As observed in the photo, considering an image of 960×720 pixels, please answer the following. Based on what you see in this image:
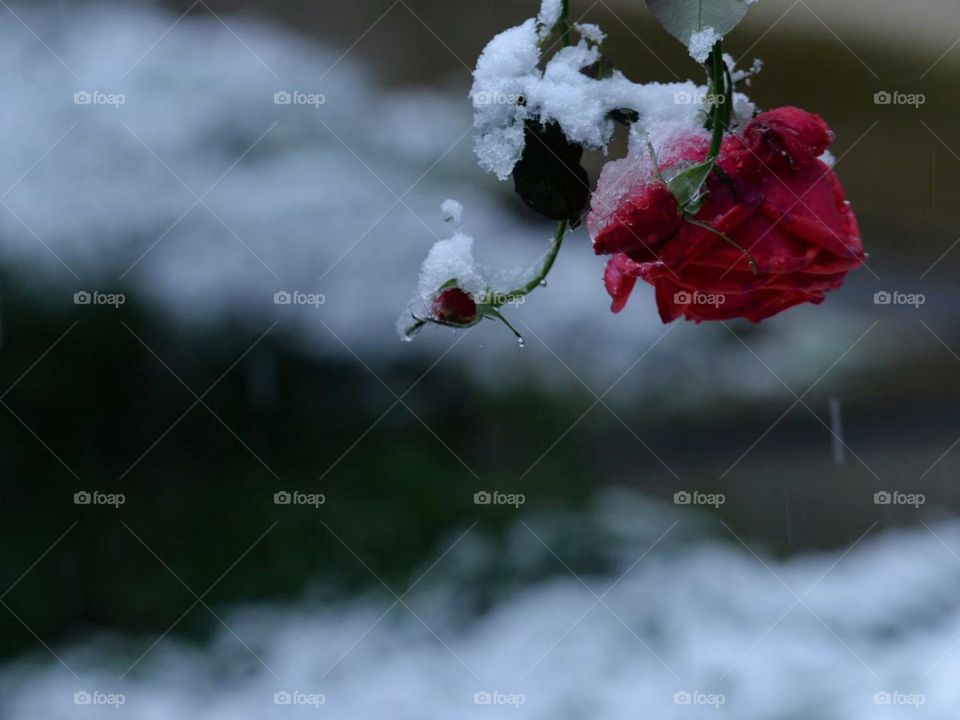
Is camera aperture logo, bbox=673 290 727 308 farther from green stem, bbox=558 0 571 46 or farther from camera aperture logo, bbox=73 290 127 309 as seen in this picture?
camera aperture logo, bbox=73 290 127 309

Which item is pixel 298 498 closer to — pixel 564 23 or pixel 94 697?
pixel 94 697

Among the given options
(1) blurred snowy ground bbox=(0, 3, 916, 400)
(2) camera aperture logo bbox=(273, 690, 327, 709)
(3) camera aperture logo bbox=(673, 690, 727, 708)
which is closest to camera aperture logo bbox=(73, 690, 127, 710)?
(2) camera aperture logo bbox=(273, 690, 327, 709)

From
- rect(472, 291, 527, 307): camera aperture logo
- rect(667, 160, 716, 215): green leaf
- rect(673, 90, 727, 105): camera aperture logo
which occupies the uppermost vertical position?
rect(673, 90, 727, 105): camera aperture logo

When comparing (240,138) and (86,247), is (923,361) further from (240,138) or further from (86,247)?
(86,247)

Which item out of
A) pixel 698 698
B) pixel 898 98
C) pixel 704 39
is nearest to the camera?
pixel 704 39

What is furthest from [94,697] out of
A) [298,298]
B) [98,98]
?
[98,98]

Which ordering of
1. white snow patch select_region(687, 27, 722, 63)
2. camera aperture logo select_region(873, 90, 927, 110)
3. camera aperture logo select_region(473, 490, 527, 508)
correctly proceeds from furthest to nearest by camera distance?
camera aperture logo select_region(473, 490, 527, 508), camera aperture logo select_region(873, 90, 927, 110), white snow patch select_region(687, 27, 722, 63)

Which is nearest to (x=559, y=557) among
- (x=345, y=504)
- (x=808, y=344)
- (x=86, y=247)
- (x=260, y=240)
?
(x=345, y=504)
